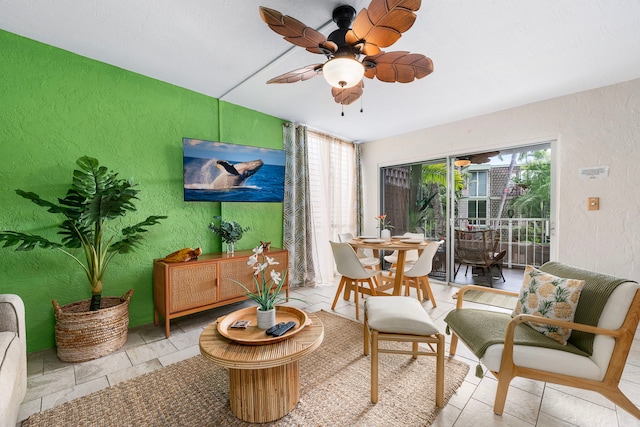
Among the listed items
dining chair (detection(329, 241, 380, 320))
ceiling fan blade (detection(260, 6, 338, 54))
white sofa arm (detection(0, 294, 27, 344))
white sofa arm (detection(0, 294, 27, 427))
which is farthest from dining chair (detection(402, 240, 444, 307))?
white sofa arm (detection(0, 294, 27, 344))

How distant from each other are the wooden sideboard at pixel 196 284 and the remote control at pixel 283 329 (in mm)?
1449

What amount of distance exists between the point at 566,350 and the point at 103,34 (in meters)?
3.81

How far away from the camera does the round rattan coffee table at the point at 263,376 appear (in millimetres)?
1370

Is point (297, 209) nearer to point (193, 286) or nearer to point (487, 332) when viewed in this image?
point (193, 286)

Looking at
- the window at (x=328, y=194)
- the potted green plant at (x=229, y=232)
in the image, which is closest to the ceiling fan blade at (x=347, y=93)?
the potted green plant at (x=229, y=232)

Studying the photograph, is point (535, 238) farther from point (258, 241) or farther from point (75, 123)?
point (75, 123)

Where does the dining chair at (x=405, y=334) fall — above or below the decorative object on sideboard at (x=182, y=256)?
below

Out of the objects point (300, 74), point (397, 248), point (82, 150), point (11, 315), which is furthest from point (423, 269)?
point (82, 150)

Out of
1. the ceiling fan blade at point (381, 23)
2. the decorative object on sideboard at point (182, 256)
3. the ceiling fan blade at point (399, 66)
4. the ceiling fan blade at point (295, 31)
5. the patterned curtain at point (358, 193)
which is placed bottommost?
the decorative object on sideboard at point (182, 256)

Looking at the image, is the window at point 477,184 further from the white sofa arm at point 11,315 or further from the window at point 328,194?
the white sofa arm at point 11,315

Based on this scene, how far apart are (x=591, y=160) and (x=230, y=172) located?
4116 millimetres

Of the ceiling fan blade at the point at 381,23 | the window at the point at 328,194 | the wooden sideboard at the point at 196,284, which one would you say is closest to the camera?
the ceiling fan blade at the point at 381,23

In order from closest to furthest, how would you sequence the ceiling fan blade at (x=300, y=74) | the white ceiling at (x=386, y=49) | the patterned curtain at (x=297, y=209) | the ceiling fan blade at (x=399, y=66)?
the ceiling fan blade at (x=399, y=66) → the white ceiling at (x=386, y=49) → the ceiling fan blade at (x=300, y=74) → the patterned curtain at (x=297, y=209)

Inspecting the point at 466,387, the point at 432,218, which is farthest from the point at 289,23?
the point at 432,218
